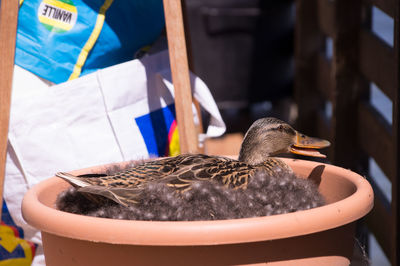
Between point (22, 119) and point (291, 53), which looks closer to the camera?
point (22, 119)

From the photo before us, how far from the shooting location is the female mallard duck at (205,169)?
1275 mm

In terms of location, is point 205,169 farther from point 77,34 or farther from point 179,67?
point 77,34

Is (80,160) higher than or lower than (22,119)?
lower

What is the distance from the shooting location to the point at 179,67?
1726mm

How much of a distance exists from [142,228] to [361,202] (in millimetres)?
448

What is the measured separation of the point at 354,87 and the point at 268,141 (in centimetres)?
107

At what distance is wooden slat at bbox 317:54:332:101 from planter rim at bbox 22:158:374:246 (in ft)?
6.49

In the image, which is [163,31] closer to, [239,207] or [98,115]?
[98,115]

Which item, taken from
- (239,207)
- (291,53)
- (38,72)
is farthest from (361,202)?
(291,53)

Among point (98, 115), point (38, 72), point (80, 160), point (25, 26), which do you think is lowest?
point (80, 160)

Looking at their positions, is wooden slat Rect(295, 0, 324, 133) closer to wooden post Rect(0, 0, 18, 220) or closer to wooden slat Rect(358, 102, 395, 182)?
wooden slat Rect(358, 102, 395, 182)

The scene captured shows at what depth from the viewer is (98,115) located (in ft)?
6.25

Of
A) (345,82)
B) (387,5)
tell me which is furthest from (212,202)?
(345,82)

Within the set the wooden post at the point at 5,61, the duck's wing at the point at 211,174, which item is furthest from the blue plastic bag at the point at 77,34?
the duck's wing at the point at 211,174
